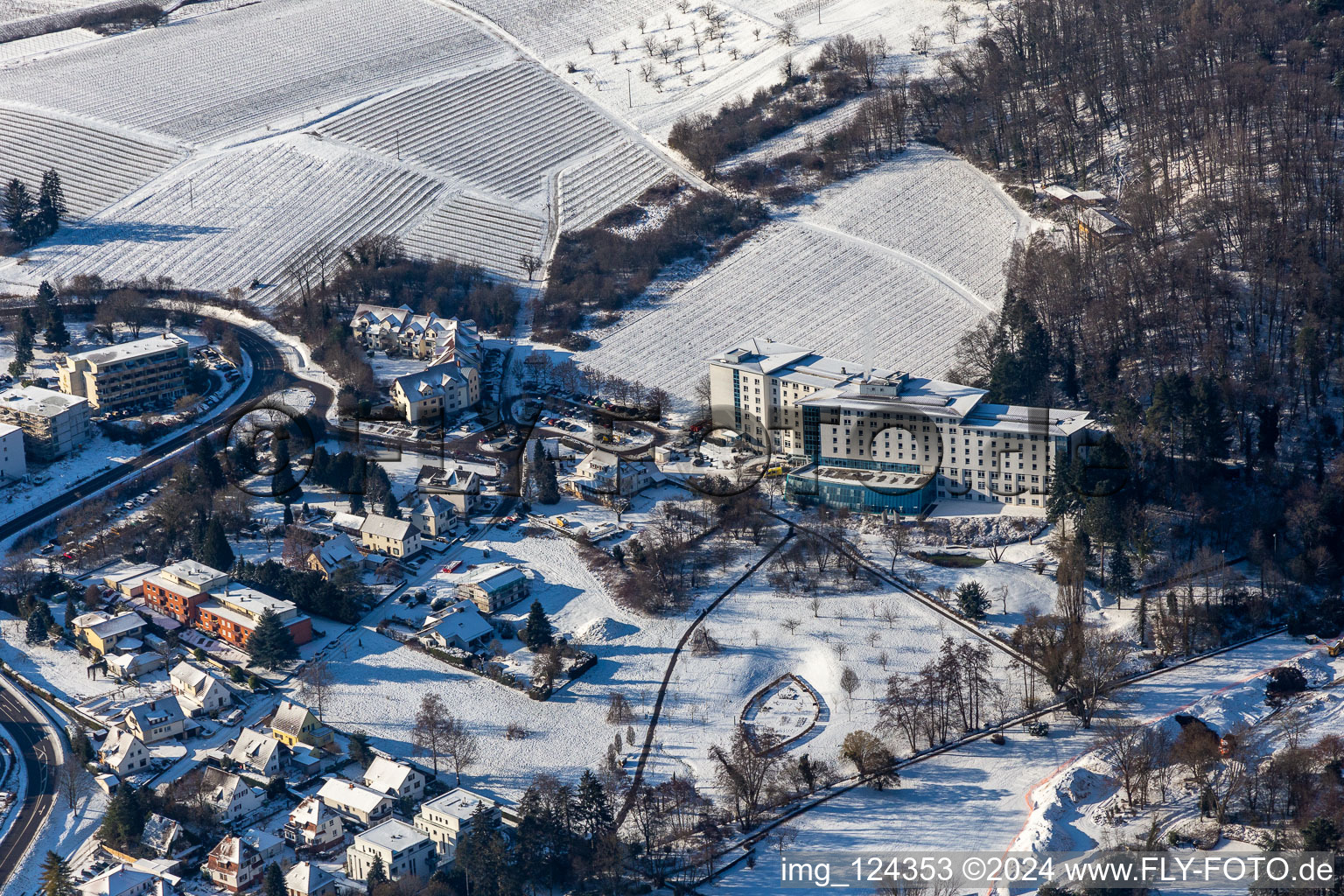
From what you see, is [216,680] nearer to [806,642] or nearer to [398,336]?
[806,642]

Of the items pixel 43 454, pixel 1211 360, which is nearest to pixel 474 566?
pixel 43 454

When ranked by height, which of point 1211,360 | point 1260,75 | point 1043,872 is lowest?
point 1043,872

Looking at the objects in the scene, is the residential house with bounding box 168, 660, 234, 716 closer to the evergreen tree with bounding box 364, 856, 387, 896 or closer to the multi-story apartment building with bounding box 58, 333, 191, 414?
the evergreen tree with bounding box 364, 856, 387, 896

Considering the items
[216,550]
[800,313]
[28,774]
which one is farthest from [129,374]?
[800,313]

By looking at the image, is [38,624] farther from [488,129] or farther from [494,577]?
[488,129]

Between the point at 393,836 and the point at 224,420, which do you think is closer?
the point at 393,836

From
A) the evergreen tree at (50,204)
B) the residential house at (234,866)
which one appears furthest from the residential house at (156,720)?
the evergreen tree at (50,204)

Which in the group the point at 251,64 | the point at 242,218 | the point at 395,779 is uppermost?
the point at 251,64
